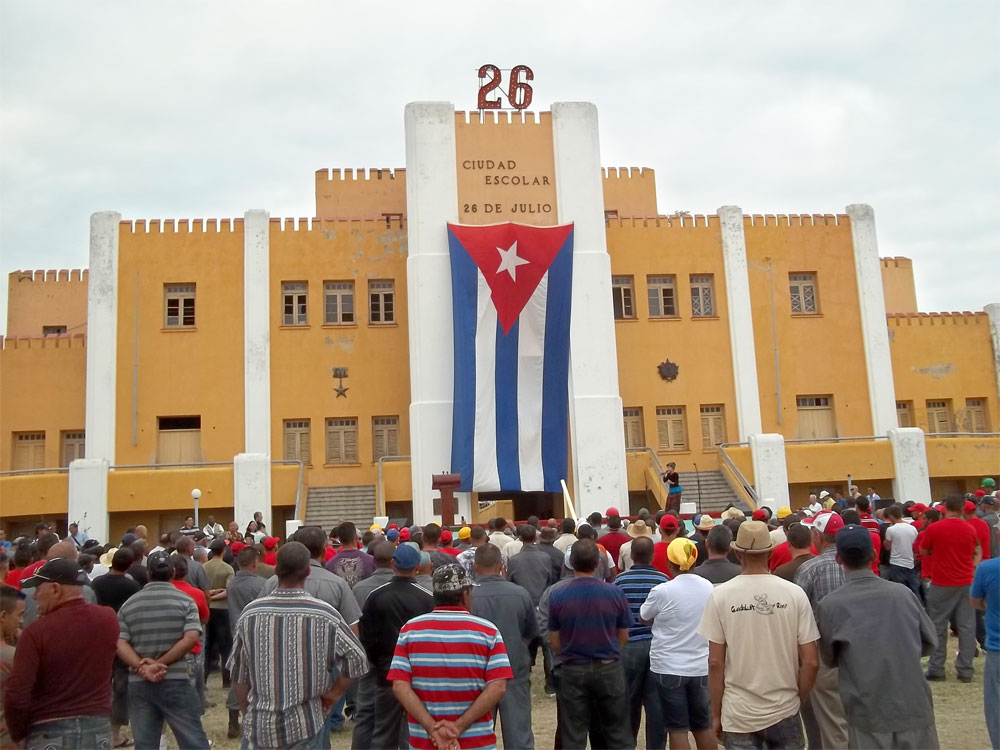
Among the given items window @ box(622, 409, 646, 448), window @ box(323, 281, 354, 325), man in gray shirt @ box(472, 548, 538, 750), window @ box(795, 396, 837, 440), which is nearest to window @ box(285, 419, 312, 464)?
window @ box(323, 281, 354, 325)

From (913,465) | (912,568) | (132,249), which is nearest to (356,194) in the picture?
(132,249)

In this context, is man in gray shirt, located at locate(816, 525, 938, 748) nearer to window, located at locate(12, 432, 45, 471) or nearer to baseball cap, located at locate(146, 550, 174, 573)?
baseball cap, located at locate(146, 550, 174, 573)

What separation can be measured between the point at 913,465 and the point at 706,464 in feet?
18.6

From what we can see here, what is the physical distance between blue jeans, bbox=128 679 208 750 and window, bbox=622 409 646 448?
22.4 metres

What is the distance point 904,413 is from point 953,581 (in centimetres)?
2250

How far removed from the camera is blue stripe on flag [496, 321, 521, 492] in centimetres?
2470

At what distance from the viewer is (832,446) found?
90.6 feet

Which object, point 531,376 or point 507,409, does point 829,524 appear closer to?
point 507,409

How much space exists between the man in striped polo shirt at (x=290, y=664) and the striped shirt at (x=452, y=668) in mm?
339

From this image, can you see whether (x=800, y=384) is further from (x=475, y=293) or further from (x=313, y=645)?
(x=313, y=645)

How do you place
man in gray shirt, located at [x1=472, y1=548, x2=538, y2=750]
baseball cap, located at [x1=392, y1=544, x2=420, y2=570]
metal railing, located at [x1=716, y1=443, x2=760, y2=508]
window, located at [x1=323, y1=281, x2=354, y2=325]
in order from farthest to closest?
window, located at [x1=323, y1=281, x2=354, y2=325]
metal railing, located at [x1=716, y1=443, x2=760, y2=508]
man in gray shirt, located at [x1=472, y1=548, x2=538, y2=750]
baseball cap, located at [x1=392, y1=544, x2=420, y2=570]

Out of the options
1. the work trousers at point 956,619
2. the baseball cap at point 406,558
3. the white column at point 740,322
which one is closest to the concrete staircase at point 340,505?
the white column at point 740,322

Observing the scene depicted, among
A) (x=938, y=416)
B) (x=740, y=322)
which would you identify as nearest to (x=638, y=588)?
(x=740, y=322)

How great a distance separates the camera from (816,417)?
2917 cm
